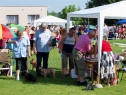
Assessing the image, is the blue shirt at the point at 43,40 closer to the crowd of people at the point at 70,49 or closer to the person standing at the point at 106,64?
the crowd of people at the point at 70,49

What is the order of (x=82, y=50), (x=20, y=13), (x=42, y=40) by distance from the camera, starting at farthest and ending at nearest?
1. (x=20, y=13)
2. (x=42, y=40)
3. (x=82, y=50)

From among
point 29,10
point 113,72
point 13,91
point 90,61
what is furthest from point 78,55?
point 29,10

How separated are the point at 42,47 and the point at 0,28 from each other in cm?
144

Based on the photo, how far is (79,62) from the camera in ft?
30.1

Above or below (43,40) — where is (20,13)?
above

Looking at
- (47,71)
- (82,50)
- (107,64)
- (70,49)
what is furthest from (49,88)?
(70,49)

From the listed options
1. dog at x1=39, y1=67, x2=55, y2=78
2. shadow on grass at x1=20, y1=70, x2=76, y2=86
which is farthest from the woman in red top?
dog at x1=39, y1=67, x2=55, y2=78

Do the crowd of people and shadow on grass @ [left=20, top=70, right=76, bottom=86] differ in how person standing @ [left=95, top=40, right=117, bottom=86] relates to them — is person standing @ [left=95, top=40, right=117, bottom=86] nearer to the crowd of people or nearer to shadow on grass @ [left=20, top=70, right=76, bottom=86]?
the crowd of people

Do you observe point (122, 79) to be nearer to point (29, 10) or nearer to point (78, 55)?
point (78, 55)

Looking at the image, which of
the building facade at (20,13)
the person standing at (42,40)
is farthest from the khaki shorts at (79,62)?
the building facade at (20,13)

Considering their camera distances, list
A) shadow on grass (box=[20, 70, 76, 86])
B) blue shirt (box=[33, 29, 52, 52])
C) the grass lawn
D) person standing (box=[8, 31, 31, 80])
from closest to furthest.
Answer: the grass lawn
shadow on grass (box=[20, 70, 76, 86])
person standing (box=[8, 31, 31, 80])
blue shirt (box=[33, 29, 52, 52])

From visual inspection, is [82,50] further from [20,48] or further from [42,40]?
[20,48]

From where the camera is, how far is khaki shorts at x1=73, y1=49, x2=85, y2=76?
910 centimetres

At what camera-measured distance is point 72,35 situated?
10.3 m
